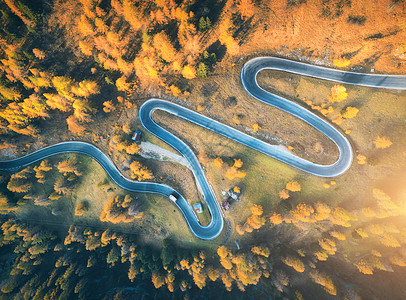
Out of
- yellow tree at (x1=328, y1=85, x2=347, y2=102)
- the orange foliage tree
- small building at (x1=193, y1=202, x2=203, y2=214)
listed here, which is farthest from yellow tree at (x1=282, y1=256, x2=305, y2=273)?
the orange foliage tree

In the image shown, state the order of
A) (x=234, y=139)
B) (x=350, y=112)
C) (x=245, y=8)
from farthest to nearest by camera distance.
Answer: (x=234, y=139), (x=350, y=112), (x=245, y=8)

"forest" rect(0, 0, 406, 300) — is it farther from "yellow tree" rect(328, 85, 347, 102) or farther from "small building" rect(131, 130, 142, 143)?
"small building" rect(131, 130, 142, 143)

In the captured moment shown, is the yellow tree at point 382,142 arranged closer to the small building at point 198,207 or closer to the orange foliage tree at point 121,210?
the small building at point 198,207

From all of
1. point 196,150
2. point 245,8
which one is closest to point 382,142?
point 245,8

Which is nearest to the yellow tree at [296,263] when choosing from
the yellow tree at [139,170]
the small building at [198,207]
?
the small building at [198,207]

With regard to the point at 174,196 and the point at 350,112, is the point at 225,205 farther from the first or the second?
the point at 350,112

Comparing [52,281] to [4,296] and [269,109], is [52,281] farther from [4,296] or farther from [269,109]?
→ [269,109]
